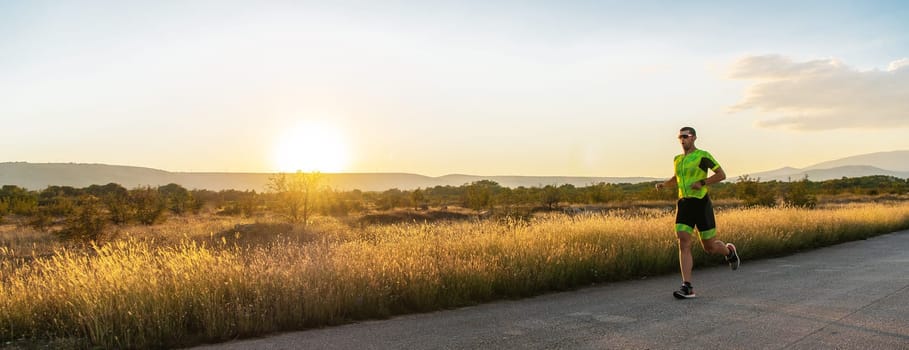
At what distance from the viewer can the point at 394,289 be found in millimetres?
7430

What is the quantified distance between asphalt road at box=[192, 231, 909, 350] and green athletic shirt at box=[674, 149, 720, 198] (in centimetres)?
143

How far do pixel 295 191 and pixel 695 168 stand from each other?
25.1m

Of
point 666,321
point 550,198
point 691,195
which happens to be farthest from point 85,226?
point 550,198

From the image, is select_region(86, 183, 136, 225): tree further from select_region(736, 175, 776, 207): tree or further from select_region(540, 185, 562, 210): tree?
select_region(736, 175, 776, 207): tree

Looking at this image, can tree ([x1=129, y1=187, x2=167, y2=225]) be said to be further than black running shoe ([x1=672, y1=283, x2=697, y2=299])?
Yes

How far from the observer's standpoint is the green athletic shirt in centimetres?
752

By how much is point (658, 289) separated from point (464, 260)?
9.59ft

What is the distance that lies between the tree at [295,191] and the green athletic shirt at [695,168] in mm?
24393

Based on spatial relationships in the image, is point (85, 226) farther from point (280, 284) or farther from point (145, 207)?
point (280, 284)

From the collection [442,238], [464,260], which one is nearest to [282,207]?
[442,238]

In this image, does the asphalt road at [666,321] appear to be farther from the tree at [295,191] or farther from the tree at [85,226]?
the tree at [295,191]

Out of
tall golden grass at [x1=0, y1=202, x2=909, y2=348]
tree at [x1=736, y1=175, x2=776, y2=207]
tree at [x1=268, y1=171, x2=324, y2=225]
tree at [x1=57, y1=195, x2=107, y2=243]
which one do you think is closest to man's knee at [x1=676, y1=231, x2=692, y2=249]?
tall golden grass at [x1=0, y1=202, x2=909, y2=348]

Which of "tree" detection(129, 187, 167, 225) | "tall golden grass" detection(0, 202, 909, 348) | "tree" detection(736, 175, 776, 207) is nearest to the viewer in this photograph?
"tall golden grass" detection(0, 202, 909, 348)

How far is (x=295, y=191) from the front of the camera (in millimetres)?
29750
